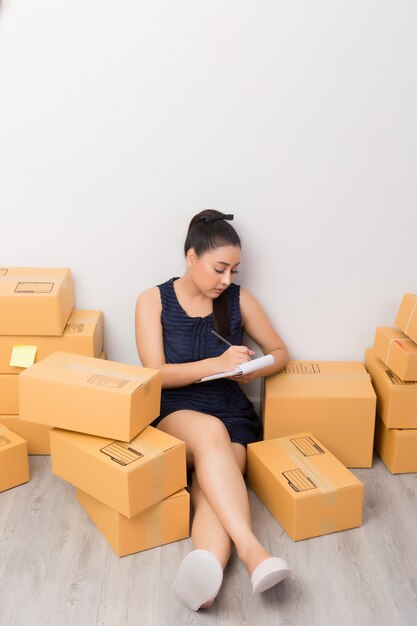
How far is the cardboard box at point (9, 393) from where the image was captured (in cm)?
233

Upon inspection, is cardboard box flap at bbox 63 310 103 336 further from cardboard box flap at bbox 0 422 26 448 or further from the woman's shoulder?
cardboard box flap at bbox 0 422 26 448

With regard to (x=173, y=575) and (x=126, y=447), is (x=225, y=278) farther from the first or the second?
(x=173, y=575)

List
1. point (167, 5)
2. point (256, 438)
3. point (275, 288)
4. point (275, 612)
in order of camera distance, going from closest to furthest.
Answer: point (275, 612), point (167, 5), point (256, 438), point (275, 288)

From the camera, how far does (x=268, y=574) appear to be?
1.65 metres

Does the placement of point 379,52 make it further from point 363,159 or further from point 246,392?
point 246,392

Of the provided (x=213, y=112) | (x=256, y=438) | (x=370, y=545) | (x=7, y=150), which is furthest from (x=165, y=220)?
(x=370, y=545)

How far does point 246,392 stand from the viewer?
8.79ft

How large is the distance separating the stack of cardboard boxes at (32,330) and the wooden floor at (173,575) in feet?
0.97

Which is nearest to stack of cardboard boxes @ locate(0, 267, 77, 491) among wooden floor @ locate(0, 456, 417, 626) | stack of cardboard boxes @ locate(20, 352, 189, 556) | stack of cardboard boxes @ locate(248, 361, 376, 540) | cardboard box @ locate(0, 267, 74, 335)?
cardboard box @ locate(0, 267, 74, 335)

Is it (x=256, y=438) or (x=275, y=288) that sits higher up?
(x=275, y=288)

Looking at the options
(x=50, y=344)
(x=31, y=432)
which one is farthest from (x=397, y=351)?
(x=31, y=432)

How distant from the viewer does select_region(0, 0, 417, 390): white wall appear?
7.45 feet

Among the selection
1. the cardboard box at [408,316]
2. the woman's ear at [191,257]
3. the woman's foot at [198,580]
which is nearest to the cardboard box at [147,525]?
the woman's foot at [198,580]

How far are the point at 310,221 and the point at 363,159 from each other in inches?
10.9
